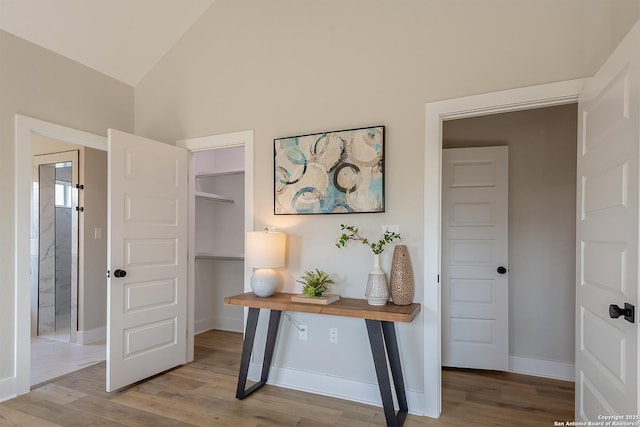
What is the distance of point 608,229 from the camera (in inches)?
65.7

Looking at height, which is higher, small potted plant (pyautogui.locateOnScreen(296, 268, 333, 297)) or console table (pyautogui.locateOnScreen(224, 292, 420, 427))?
small potted plant (pyautogui.locateOnScreen(296, 268, 333, 297))

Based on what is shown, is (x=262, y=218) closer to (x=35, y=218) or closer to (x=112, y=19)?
(x=112, y=19)

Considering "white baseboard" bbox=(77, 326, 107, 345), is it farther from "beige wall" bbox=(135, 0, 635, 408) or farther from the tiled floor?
"beige wall" bbox=(135, 0, 635, 408)

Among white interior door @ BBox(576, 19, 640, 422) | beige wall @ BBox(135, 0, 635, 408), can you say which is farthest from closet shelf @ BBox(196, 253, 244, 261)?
white interior door @ BBox(576, 19, 640, 422)

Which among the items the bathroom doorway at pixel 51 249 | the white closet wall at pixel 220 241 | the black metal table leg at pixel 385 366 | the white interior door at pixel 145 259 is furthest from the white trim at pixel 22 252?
the black metal table leg at pixel 385 366

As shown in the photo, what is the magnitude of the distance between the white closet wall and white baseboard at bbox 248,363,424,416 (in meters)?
1.59

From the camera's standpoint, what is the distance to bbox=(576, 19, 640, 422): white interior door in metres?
1.46

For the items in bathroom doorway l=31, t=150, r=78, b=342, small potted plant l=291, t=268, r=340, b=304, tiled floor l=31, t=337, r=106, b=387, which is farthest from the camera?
bathroom doorway l=31, t=150, r=78, b=342

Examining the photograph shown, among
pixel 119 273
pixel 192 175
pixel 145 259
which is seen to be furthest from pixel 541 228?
pixel 119 273

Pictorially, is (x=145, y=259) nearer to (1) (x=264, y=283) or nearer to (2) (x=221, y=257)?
(1) (x=264, y=283)

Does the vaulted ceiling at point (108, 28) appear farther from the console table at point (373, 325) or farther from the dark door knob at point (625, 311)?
the dark door knob at point (625, 311)

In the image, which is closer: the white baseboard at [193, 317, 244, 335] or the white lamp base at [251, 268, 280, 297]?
the white lamp base at [251, 268, 280, 297]

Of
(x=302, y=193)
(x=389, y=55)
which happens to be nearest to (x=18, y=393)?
(x=302, y=193)

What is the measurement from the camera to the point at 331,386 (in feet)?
9.20
